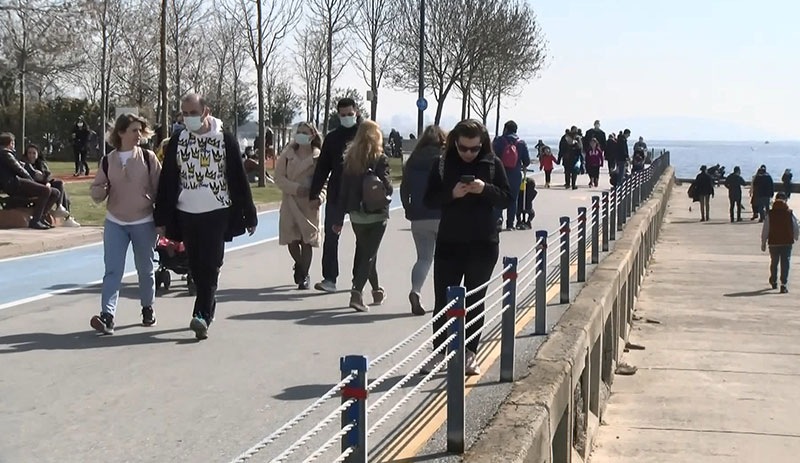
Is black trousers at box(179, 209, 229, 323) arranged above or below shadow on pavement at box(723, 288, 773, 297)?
above

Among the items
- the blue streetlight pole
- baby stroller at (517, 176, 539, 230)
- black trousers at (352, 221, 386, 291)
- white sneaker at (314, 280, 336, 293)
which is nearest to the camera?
black trousers at (352, 221, 386, 291)

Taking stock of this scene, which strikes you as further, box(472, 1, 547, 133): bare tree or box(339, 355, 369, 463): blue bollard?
box(472, 1, 547, 133): bare tree

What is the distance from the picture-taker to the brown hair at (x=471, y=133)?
22.4 feet

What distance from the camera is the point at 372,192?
9.88 meters

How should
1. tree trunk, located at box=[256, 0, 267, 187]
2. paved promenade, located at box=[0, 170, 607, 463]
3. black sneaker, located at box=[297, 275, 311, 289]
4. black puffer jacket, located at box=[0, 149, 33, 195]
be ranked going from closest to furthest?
paved promenade, located at box=[0, 170, 607, 463] → black sneaker, located at box=[297, 275, 311, 289] → black puffer jacket, located at box=[0, 149, 33, 195] → tree trunk, located at box=[256, 0, 267, 187]

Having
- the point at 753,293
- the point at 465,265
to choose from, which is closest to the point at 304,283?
the point at 465,265

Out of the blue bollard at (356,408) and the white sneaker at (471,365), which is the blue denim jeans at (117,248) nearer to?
the white sneaker at (471,365)

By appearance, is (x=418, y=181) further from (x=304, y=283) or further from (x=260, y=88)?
(x=260, y=88)

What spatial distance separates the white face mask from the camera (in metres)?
8.09

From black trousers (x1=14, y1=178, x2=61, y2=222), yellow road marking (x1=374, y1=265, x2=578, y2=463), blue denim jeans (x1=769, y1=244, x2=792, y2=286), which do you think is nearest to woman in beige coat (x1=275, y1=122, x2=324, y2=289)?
yellow road marking (x1=374, y1=265, x2=578, y2=463)

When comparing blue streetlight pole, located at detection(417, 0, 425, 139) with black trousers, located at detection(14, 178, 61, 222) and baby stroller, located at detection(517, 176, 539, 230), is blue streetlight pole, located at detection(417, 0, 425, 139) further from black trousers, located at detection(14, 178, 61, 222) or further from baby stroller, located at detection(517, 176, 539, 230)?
black trousers, located at detection(14, 178, 61, 222)

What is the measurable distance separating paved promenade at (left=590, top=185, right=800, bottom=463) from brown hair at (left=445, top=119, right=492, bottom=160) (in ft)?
11.0

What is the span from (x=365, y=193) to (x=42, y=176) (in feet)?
30.7

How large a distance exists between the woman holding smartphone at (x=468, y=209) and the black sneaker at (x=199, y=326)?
2.16 m
